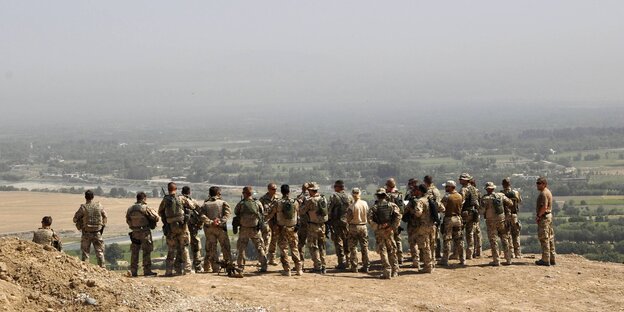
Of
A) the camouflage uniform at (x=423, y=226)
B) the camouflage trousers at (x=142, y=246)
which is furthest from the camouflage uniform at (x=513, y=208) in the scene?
the camouflage trousers at (x=142, y=246)

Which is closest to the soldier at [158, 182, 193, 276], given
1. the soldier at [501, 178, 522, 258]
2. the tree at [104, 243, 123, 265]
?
the soldier at [501, 178, 522, 258]

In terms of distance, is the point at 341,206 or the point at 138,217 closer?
the point at 138,217

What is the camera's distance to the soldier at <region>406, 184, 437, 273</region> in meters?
17.1

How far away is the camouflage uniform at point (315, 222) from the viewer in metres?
17.1

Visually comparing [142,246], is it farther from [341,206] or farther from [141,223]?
[341,206]

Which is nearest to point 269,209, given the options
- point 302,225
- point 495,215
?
point 302,225

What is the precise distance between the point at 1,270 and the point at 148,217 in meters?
4.48

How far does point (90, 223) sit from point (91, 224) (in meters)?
0.04

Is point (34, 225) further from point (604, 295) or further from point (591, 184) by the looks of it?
point (591, 184)

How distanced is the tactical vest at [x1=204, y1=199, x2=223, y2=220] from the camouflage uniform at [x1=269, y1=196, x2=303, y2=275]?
4.60 feet

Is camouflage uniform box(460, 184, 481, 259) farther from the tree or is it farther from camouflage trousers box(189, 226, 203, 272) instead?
the tree

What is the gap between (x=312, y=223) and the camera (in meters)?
17.2

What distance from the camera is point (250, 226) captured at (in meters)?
16.7

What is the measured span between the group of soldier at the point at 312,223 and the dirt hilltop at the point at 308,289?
2.08 ft
